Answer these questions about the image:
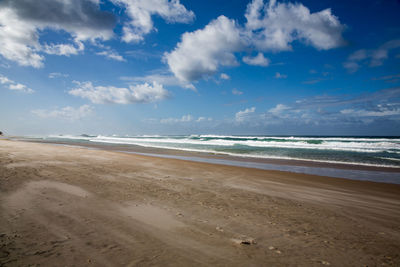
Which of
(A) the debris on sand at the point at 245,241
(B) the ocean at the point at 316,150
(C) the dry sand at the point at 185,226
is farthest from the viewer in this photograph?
(B) the ocean at the point at 316,150

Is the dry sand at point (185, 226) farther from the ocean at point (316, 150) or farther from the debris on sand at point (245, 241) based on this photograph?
the ocean at point (316, 150)

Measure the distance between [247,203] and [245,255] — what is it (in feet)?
8.18

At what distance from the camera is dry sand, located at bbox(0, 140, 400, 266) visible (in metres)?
2.69

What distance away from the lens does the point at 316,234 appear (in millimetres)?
3605

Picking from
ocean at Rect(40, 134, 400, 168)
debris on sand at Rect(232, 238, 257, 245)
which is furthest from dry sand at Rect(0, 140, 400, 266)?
ocean at Rect(40, 134, 400, 168)

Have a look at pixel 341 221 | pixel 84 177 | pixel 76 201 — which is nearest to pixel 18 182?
pixel 84 177

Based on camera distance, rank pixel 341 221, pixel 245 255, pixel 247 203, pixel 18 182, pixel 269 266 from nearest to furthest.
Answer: pixel 269 266 < pixel 245 255 < pixel 341 221 < pixel 247 203 < pixel 18 182

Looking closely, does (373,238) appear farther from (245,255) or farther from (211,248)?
(211,248)

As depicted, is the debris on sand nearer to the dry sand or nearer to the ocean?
the dry sand

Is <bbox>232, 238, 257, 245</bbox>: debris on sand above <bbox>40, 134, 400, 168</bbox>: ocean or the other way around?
the other way around

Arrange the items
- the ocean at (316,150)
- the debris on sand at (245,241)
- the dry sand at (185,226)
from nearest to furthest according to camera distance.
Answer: the dry sand at (185,226) < the debris on sand at (245,241) < the ocean at (316,150)

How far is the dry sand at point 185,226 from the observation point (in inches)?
106

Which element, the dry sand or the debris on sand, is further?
the debris on sand

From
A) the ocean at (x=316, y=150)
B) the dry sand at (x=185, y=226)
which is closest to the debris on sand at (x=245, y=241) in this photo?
the dry sand at (x=185, y=226)
